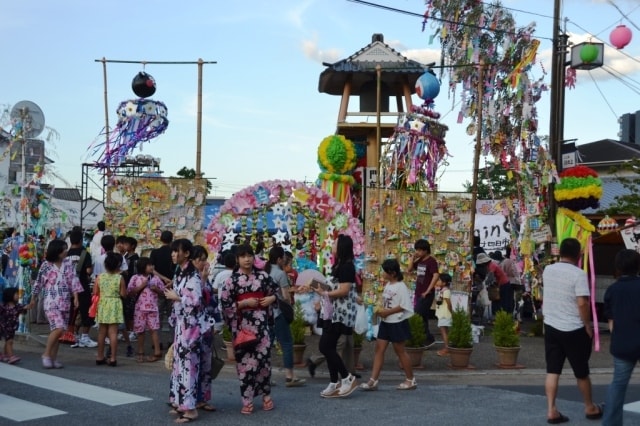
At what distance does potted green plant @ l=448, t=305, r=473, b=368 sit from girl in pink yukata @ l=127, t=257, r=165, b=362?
4266mm

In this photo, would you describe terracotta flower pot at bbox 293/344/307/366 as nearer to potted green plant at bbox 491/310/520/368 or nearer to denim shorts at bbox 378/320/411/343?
denim shorts at bbox 378/320/411/343

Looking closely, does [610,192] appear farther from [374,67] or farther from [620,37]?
[620,37]

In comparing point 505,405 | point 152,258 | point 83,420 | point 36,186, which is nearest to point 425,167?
point 152,258

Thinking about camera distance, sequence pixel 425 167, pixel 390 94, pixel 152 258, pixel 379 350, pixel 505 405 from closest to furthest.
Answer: pixel 505 405
pixel 379 350
pixel 152 258
pixel 425 167
pixel 390 94

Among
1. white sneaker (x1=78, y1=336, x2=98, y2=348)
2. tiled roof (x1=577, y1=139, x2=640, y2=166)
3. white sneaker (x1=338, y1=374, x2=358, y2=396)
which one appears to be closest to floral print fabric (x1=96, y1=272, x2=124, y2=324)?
white sneaker (x1=78, y1=336, x2=98, y2=348)

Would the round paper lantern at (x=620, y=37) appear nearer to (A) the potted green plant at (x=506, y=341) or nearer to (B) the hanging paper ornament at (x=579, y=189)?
(B) the hanging paper ornament at (x=579, y=189)

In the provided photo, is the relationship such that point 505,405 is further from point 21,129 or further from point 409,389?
point 21,129

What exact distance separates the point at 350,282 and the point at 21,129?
7.23 meters

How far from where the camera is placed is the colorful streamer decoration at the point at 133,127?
16.8 meters

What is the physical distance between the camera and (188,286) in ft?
24.5

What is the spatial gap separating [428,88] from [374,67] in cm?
506

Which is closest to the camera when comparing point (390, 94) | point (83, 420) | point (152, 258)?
point (83, 420)

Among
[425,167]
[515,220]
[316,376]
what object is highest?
[425,167]

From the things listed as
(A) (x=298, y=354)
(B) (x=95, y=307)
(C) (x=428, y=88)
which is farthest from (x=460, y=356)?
(C) (x=428, y=88)
